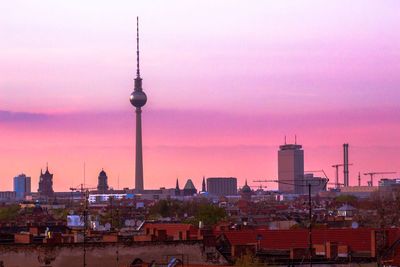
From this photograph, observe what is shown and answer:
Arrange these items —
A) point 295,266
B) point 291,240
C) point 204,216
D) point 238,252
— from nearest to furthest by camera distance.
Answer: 1. point 295,266
2. point 238,252
3. point 291,240
4. point 204,216

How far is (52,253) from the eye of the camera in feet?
203

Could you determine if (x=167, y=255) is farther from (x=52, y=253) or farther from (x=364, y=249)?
(x=364, y=249)

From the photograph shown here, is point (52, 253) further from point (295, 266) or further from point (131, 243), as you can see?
point (295, 266)

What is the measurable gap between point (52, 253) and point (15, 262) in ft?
5.81

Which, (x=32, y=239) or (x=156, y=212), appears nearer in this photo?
(x=32, y=239)

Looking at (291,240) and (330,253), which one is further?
(291,240)

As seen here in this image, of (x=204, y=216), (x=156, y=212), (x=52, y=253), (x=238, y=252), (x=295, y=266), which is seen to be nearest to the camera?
(x=295, y=266)

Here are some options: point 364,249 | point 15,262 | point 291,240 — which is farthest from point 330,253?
point 15,262

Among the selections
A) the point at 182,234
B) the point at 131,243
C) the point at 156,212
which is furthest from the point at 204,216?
the point at 131,243

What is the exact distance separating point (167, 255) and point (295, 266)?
25.4ft

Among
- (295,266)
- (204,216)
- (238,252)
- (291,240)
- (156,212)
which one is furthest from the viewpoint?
(156,212)

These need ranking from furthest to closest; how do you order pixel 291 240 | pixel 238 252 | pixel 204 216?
pixel 204 216
pixel 291 240
pixel 238 252

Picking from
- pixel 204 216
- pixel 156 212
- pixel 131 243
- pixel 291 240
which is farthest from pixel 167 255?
pixel 156 212

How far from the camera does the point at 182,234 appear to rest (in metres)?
75.7
